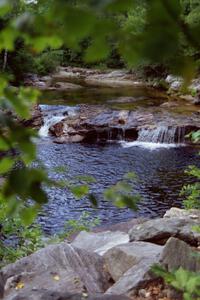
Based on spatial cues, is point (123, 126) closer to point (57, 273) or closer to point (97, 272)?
point (97, 272)

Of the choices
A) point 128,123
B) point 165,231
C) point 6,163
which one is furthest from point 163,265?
point 128,123

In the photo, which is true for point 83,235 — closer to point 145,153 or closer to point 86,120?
point 145,153

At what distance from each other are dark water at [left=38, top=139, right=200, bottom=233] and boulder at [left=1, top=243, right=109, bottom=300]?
359cm

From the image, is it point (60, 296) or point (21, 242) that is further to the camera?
point (21, 242)

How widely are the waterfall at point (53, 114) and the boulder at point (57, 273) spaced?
1171cm

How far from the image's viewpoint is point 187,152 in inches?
534

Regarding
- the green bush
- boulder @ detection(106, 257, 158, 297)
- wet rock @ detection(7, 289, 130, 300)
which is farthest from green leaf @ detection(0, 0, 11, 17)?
the green bush

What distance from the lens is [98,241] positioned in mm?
5969

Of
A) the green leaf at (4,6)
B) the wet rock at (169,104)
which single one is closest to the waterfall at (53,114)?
the wet rock at (169,104)

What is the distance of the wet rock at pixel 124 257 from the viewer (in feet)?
14.4

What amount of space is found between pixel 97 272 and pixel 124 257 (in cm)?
30

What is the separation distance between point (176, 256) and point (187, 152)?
33.1 feet

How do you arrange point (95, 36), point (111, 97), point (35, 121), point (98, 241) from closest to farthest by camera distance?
point (95, 36) < point (98, 241) < point (35, 121) < point (111, 97)

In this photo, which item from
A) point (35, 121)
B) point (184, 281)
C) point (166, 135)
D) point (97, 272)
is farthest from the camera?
point (35, 121)
